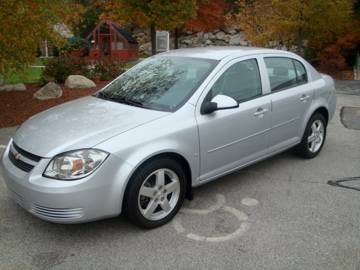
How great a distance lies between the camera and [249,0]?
65.9ft

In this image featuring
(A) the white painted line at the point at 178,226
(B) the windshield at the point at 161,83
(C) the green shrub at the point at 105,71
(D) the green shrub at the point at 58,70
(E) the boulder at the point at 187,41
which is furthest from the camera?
(E) the boulder at the point at 187,41

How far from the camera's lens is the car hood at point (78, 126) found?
11.2ft

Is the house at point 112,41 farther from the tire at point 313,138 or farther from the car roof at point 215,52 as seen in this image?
the car roof at point 215,52

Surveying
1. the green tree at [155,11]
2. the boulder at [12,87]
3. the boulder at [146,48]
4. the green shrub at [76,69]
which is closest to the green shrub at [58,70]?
the green shrub at [76,69]

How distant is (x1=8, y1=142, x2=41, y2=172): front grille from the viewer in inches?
134

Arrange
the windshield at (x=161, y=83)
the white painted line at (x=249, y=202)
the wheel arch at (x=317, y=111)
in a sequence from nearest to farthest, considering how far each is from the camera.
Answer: the windshield at (x=161, y=83)
the white painted line at (x=249, y=202)
the wheel arch at (x=317, y=111)

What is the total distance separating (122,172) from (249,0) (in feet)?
60.8

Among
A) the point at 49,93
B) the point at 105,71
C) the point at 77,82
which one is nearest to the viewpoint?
the point at 49,93

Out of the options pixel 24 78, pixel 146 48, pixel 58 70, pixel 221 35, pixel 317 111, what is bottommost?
pixel 146 48

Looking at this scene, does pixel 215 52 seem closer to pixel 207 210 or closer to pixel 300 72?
pixel 300 72

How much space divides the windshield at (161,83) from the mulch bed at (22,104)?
149 inches

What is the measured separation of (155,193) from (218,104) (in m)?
1.06

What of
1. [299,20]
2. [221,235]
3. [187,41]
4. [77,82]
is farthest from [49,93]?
[187,41]

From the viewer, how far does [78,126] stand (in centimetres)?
368
